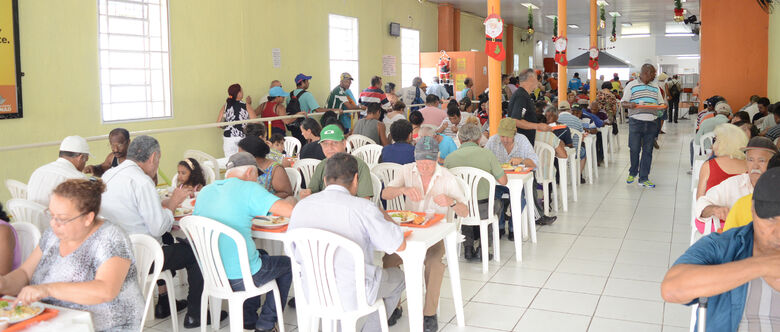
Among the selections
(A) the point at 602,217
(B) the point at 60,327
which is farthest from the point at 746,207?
(A) the point at 602,217

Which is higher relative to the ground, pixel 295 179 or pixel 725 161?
pixel 725 161

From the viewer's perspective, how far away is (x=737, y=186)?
3.48 metres

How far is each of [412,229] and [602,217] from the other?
12.1 feet

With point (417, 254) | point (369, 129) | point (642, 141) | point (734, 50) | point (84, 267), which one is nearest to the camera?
point (84, 267)

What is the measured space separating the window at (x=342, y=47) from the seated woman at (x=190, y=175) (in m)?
6.91

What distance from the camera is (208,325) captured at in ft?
12.6

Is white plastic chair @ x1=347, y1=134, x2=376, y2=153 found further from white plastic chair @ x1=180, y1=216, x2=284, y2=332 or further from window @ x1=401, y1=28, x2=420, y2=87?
window @ x1=401, y1=28, x2=420, y2=87

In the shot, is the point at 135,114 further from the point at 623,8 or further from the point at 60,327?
the point at 623,8

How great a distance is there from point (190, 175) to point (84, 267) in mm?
2119

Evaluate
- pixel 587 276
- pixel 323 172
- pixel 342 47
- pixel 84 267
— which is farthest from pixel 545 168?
pixel 342 47

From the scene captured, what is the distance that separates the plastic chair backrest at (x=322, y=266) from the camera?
9.29ft

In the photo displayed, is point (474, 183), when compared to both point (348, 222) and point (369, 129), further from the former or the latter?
point (369, 129)

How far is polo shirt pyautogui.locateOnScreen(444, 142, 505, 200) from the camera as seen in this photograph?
15.9ft

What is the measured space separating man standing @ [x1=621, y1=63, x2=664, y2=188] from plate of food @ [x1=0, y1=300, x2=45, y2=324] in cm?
694
